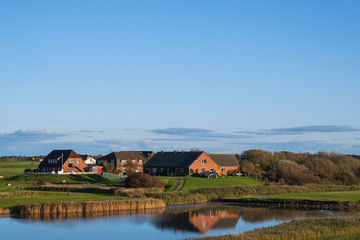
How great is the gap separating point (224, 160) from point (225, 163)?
35.5 inches

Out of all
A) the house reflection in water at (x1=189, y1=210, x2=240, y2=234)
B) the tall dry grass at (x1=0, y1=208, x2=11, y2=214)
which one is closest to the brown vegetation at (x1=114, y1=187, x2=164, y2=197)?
the house reflection in water at (x1=189, y1=210, x2=240, y2=234)

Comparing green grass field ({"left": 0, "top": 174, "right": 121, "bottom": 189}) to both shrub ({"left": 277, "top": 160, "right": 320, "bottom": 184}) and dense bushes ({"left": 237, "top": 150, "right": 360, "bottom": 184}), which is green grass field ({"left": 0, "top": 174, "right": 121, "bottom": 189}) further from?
shrub ({"left": 277, "top": 160, "right": 320, "bottom": 184})

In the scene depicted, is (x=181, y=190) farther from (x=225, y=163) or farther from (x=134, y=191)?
(x=225, y=163)

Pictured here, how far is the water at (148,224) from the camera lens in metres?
33.8

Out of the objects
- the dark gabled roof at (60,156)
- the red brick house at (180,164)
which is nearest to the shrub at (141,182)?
the red brick house at (180,164)

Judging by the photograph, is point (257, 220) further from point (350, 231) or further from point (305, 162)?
point (305, 162)

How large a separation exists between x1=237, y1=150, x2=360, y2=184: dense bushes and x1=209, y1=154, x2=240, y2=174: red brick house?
4.65 ft

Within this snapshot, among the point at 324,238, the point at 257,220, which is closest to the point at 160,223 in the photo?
the point at 257,220

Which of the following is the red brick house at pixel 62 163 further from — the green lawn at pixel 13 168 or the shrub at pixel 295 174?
the shrub at pixel 295 174

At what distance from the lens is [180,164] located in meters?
85.8

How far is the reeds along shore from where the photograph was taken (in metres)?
42.3

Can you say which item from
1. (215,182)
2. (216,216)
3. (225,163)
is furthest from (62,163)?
(216,216)

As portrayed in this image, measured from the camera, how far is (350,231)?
3334 centimetres

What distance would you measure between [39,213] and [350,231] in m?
25.6
